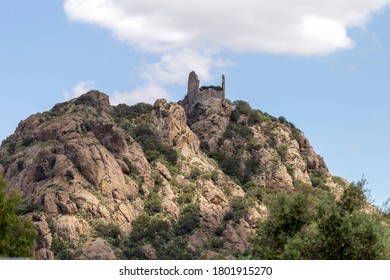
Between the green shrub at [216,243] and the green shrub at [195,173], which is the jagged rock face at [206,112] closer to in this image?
the green shrub at [195,173]

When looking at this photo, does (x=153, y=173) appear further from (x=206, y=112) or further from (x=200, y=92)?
(x=200, y=92)

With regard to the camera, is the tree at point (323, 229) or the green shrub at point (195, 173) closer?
the tree at point (323, 229)

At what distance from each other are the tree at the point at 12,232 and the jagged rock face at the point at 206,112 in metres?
112

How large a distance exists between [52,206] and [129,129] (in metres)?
44.8

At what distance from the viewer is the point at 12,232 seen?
65938 mm

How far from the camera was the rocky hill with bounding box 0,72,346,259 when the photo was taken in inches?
5310

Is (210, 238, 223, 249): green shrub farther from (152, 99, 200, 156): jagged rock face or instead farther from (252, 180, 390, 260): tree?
(252, 180, 390, 260): tree

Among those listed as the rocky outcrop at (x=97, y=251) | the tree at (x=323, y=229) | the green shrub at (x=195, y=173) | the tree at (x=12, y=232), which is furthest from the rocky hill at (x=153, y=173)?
the tree at (x=323, y=229)

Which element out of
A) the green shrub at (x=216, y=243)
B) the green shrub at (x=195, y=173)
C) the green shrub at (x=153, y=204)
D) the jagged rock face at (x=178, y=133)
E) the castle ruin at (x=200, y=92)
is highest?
the castle ruin at (x=200, y=92)

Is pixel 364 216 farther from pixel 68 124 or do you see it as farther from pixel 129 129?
pixel 129 129

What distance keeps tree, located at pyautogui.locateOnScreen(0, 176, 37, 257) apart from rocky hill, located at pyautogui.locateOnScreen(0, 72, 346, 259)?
56.3 metres

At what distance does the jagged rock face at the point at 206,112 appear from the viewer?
592ft

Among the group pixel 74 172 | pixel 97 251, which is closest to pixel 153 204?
pixel 74 172

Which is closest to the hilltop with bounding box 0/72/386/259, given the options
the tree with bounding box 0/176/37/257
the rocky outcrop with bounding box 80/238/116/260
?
the rocky outcrop with bounding box 80/238/116/260
